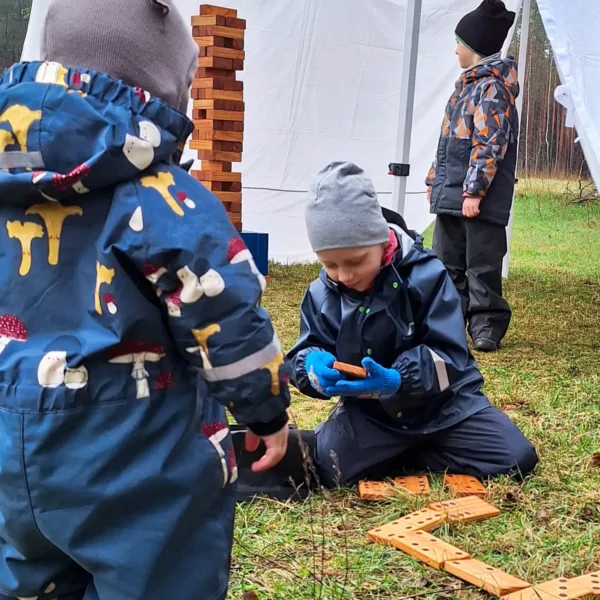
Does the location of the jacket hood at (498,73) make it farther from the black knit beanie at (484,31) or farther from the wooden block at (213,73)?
the wooden block at (213,73)

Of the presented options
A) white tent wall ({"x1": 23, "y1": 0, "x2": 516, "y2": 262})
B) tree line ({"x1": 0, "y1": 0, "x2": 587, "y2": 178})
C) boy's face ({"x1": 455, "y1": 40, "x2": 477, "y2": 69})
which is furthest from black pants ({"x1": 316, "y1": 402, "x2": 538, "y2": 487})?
tree line ({"x1": 0, "y1": 0, "x2": 587, "y2": 178})

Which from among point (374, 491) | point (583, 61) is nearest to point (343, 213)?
point (374, 491)

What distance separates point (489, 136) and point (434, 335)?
193cm

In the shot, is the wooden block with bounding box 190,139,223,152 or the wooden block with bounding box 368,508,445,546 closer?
the wooden block with bounding box 368,508,445,546

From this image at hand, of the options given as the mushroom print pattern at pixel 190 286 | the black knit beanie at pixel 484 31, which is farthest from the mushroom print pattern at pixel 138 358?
the black knit beanie at pixel 484 31

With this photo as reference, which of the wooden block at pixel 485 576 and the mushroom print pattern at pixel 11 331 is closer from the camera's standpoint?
the mushroom print pattern at pixel 11 331

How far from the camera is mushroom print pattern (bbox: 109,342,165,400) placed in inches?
46.1

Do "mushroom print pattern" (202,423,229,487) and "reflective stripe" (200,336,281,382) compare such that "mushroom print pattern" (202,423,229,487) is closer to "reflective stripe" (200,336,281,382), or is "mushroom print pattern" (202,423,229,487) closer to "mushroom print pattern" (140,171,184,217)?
"reflective stripe" (200,336,281,382)

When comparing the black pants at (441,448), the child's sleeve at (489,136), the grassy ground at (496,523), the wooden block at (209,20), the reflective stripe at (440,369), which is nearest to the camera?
the grassy ground at (496,523)

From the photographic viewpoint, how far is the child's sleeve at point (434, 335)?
229 cm

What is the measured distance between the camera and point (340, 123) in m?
7.06

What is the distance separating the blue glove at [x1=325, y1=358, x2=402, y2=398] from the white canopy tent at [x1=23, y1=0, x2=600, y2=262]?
166 inches

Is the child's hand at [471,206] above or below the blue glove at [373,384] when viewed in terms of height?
above

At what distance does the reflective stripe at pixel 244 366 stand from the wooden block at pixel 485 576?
2.98 feet
